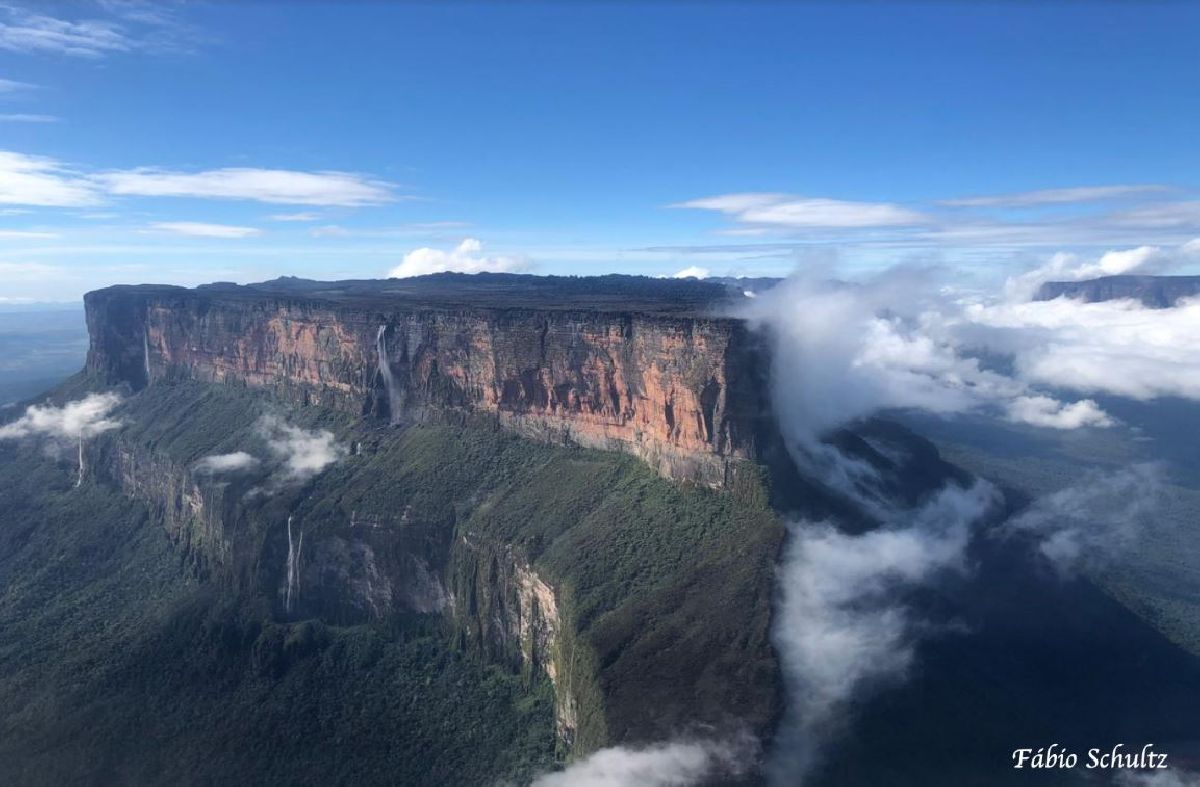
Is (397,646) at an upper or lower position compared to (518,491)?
Answer: lower

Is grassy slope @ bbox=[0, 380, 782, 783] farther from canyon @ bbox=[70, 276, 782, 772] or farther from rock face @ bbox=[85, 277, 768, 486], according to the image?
rock face @ bbox=[85, 277, 768, 486]

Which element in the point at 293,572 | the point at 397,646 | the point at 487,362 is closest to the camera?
the point at 397,646

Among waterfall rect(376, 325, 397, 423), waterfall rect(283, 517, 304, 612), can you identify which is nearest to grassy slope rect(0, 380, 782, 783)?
waterfall rect(283, 517, 304, 612)

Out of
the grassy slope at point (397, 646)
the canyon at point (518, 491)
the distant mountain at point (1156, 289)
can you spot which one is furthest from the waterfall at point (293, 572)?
the distant mountain at point (1156, 289)

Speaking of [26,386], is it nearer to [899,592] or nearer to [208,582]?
[208,582]

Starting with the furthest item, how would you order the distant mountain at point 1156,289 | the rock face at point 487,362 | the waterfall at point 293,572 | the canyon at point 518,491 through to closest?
the distant mountain at point 1156,289
the waterfall at point 293,572
the rock face at point 487,362
the canyon at point 518,491

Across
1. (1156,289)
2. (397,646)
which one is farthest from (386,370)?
(1156,289)

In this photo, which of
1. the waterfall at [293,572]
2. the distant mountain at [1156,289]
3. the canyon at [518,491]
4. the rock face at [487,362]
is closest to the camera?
the canyon at [518,491]

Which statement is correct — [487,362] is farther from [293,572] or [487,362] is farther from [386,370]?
[293,572]

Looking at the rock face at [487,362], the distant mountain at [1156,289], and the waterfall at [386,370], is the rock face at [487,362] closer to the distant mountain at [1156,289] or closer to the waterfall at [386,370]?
the waterfall at [386,370]
